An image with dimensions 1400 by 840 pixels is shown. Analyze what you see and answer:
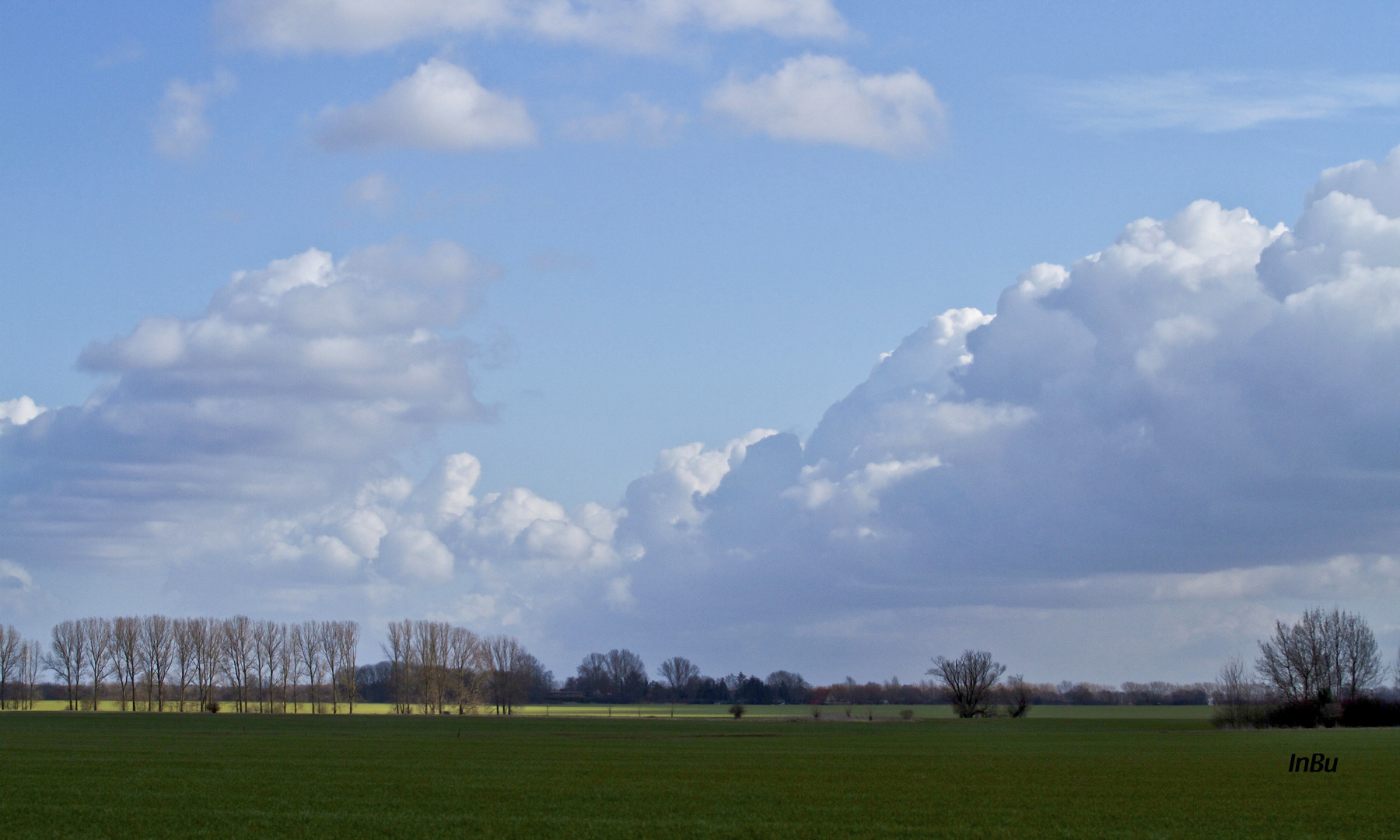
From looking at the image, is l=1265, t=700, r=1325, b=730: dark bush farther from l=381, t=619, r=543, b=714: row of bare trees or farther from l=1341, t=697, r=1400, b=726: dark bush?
l=381, t=619, r=543, b=714: row of bare trees

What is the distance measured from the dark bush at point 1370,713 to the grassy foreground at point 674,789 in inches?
1363

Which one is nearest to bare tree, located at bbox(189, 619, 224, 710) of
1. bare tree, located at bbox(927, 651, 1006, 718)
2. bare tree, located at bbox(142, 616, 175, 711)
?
bare tree, located at bbox(142, 616, 175, 711)

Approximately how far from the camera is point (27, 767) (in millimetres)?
41656

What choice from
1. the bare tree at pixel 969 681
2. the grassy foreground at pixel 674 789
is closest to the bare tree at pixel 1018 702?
the bare tree at pixel 969 681

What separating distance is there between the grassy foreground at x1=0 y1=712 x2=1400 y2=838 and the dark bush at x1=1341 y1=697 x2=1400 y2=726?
34.6 m

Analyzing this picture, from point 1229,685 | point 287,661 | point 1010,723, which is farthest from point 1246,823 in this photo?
point 287,661

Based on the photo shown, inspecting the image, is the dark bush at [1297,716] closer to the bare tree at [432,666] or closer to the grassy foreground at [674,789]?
the grassy foreground at [674,789]

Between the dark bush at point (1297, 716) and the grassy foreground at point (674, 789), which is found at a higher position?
the grassy foreground at point (674, 789)

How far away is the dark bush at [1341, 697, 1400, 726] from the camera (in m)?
98.3

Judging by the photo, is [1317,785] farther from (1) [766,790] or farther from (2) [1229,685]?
(2) [1229,685]

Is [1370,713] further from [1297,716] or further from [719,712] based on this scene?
[719,712]

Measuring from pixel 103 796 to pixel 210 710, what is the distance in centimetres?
13038
